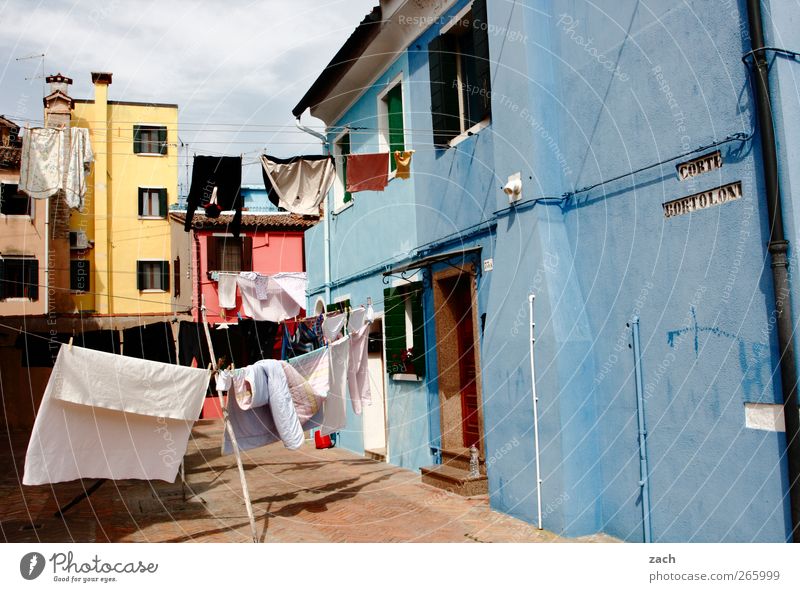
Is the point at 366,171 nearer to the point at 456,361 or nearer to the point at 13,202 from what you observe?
the point at 456,361

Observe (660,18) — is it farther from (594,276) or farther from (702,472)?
(702,472)

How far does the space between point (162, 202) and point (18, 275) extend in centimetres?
764

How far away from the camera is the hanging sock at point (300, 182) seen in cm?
A: 991

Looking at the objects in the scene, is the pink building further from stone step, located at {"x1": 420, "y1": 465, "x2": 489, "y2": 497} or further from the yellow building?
stone step, located at {"x1": 420, "y1": 465, "x2": 489, "y2": 497}

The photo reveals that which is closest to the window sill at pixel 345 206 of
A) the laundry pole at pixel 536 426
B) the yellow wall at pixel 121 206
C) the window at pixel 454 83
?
the window at pixel 454 83

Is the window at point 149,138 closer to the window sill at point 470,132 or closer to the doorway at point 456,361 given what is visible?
the window sill at point 470,132

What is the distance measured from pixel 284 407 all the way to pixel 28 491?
5686mm

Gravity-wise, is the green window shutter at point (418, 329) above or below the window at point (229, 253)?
below

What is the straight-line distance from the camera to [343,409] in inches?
382

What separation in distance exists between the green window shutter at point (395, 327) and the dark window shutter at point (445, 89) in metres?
3.01

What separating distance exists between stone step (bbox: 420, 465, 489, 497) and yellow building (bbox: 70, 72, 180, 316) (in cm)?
2170

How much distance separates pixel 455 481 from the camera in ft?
29.7

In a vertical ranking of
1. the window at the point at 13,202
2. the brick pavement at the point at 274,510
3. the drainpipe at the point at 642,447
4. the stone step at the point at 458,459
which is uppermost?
the window at the point at 13,202
